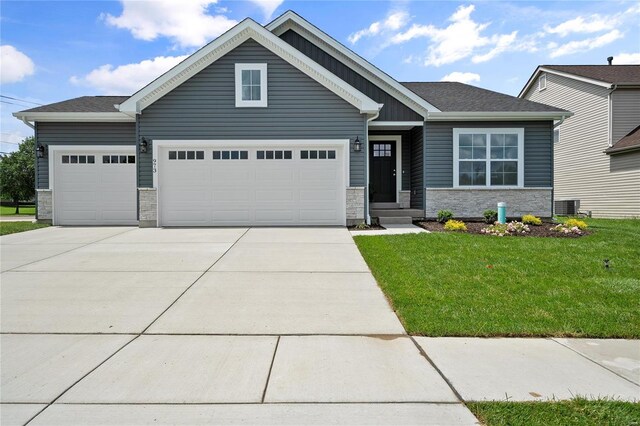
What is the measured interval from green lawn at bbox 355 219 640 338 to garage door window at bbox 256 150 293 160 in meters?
4.24

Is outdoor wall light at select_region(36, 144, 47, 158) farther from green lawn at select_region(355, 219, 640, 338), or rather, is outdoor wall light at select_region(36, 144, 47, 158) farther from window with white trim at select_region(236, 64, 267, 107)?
green lawn at select_region(355, 219, 640, 338)

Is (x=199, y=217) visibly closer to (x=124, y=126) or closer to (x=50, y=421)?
(x=124, y=126)

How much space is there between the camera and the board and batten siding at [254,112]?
38.0ft

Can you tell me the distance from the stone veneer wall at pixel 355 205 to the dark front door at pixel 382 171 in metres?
2.78

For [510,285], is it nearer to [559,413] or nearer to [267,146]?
[559,413]

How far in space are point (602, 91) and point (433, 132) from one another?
10.7 meters

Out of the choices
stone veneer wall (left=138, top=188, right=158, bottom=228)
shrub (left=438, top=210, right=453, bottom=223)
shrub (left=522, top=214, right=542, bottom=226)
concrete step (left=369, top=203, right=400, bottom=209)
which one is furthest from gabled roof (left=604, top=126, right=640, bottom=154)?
stone veneer wall (left=138, top=188, right=158, bottom=228)

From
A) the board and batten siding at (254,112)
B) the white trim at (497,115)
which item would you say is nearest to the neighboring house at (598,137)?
the white trim at (497,115)

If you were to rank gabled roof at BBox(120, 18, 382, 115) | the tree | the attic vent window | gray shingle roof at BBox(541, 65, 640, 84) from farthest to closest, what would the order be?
the tree, the attic vent window, gray shingle roof at BBox(541, 65, 640, 84), gabled roof at BBox(120, 18, 382, 115)

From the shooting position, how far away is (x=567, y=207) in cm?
1927

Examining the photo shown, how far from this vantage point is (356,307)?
4695mm

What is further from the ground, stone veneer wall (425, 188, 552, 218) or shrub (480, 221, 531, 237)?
stone veneer wall (425, 188, 552, 218)

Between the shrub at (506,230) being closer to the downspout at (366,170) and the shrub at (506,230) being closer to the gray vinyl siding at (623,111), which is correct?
the downspout at (366,170)

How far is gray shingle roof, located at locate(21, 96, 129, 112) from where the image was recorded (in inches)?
501
